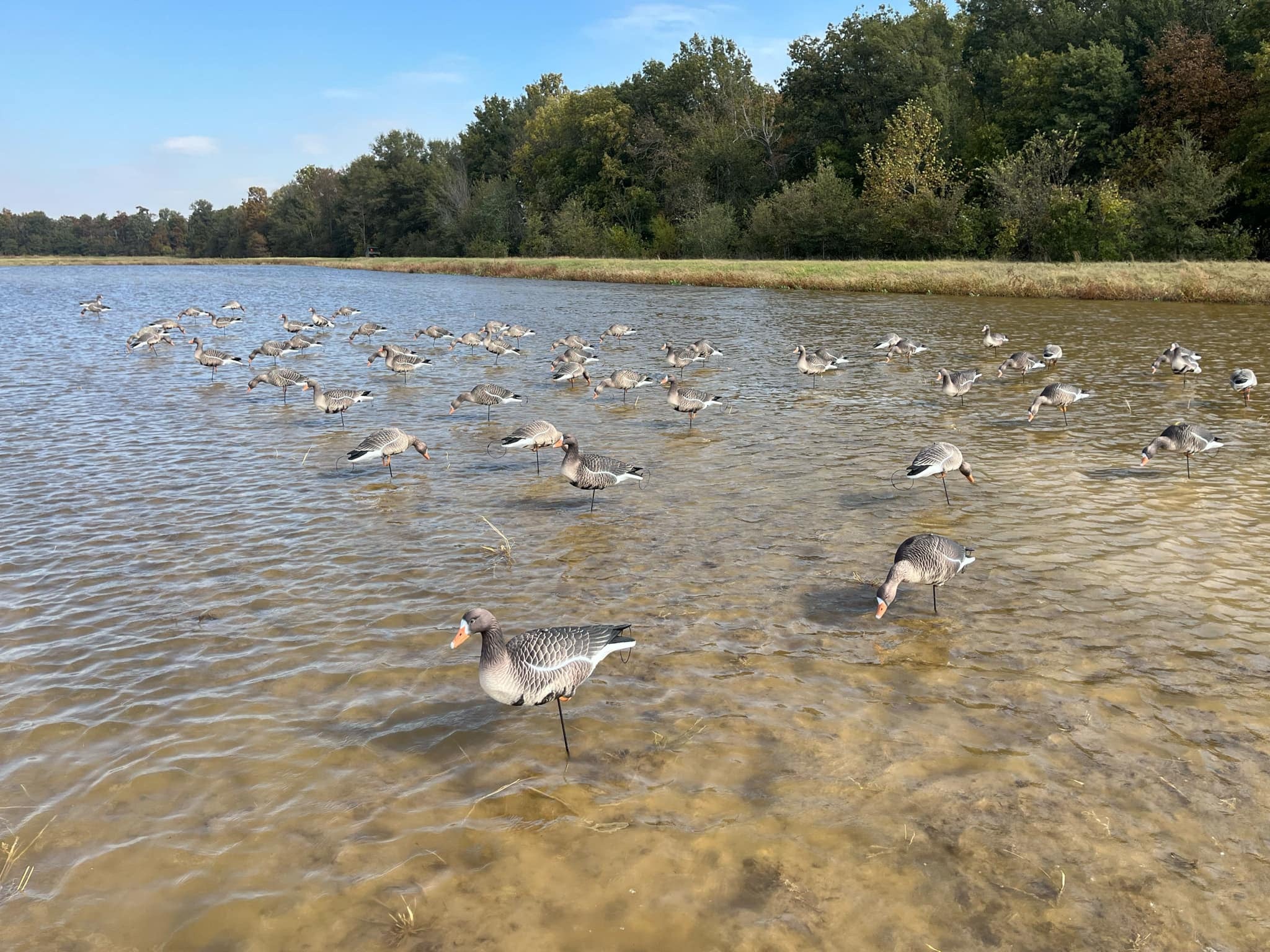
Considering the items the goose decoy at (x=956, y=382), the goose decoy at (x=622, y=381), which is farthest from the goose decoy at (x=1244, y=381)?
the goose decoy at (x=622, y=381)

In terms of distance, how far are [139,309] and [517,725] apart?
46712 millimetres

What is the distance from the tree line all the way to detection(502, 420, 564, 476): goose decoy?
47274 millimetres

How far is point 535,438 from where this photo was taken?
1323 centimetres

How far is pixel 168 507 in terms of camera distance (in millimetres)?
11445

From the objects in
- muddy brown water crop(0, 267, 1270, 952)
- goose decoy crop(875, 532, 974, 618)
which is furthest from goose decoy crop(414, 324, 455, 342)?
goose decoy crop(875, 532, 974, 618)

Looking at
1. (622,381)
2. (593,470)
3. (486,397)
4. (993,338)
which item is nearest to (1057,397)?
(622,381)

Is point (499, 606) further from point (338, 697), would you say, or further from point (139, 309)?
point (139, 309)

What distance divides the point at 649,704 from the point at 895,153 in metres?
68.3

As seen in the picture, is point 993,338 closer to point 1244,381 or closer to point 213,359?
point 1244,381

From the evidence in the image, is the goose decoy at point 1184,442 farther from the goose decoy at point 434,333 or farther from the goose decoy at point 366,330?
the goose decoy at point 366,330

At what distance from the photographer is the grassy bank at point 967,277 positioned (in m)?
37.6

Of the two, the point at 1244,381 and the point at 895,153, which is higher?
the point at 895,153

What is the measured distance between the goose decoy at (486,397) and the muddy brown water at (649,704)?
2609 mm

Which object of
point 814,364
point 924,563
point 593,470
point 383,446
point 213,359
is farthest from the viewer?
point 213,359
